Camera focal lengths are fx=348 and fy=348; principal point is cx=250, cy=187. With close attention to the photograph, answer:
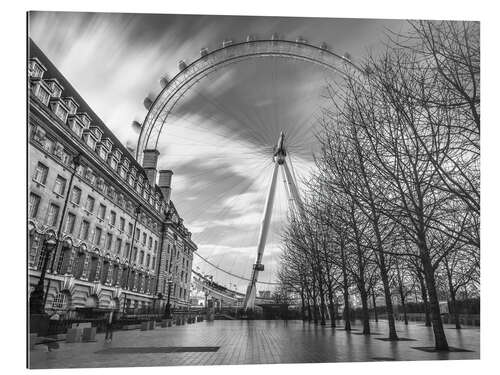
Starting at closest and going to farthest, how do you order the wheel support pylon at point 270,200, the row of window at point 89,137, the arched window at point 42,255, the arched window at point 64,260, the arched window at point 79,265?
the arched window at point 42,255 → the row of window at point 89,137 → the arched window at point 64,260 → the arched window at point 79,265 → the wheel support pylon at point 270,200

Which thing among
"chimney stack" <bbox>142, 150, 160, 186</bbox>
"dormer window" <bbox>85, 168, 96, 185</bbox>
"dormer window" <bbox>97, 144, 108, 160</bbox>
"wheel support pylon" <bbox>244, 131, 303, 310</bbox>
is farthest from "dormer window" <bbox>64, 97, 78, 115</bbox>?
"wheel support pylon" <bbox>244, 131, 303, 310</bbox>

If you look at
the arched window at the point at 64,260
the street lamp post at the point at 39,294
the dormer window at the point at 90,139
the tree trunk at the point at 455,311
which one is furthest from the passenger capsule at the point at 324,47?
the tree trunk at the point at 455,311

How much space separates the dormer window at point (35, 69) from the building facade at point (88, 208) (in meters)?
0.04

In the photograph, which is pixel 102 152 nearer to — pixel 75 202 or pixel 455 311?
pixel 75 202

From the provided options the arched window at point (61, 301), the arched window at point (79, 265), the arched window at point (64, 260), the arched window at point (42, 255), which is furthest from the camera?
the arched window at point (79, 265)

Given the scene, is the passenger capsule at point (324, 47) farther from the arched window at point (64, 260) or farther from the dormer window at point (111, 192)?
the arched window at point (64, 260)

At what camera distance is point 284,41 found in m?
12.4

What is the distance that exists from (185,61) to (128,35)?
221 centimetres

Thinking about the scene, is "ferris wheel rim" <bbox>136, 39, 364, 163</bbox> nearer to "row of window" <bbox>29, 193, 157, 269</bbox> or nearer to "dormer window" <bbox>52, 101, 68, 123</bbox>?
"dormer window" <bbox>52, 101, 68, 123</bbox>

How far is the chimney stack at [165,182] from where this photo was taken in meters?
16.8

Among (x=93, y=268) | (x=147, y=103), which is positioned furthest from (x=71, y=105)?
(x=93, y=268)

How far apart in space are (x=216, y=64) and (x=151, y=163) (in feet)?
23.0

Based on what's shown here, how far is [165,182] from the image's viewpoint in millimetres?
17516

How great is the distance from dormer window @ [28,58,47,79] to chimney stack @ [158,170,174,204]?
7070 mm
